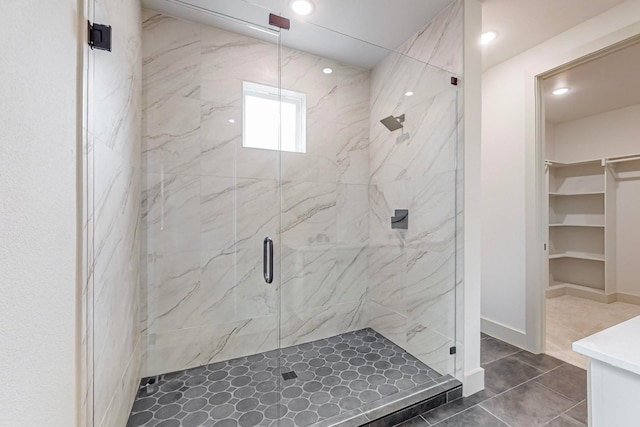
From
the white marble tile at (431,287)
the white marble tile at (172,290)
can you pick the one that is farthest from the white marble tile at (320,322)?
the white marble tile at (172,290)

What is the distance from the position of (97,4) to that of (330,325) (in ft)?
8.36

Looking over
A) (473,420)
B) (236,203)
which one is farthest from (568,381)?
(236,203)

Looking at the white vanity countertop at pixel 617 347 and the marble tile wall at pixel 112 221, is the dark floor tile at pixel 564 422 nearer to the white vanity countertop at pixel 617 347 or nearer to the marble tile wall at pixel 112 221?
the white vanity countertop at pixel 617 347

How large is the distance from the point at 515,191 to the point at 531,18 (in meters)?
1.34

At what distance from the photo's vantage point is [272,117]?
2236 mm

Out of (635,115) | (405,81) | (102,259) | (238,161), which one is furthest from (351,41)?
(635,115)

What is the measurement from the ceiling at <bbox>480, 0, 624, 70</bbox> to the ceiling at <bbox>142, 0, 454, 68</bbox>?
414 mm

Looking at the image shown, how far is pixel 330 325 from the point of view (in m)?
2.53

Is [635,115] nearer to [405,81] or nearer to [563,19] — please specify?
[563,19]

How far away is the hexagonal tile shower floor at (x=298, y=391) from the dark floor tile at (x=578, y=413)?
0.58 m

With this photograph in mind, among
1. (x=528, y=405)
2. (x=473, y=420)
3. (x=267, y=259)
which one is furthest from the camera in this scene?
(x=267, y=259)

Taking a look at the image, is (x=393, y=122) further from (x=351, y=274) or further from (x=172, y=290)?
(x=172, y=290)

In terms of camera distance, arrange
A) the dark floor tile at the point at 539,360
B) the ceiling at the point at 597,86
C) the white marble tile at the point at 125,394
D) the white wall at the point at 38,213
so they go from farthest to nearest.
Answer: the ceiling at the point at 597,86 < the dark floor tile at the point at 539,360 < the white marble tile at the point at 125,394 < the white wall at the point at 38,213

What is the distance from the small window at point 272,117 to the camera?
218 centimetres
